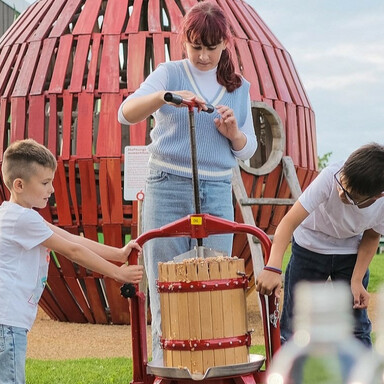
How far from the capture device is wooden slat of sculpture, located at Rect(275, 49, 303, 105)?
7.41m

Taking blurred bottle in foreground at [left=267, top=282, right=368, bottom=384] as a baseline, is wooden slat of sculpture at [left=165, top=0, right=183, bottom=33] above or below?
above

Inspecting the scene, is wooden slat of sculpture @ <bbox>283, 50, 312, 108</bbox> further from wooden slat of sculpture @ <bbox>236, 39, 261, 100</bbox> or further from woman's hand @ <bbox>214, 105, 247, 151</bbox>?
woman's hand @ <bbox>214, 105, 247, 151</bbox>

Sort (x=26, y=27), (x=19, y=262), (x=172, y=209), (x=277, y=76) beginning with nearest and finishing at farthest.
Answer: (x=19, y=262), (x=172, y=209), (x=277, y=76), (x=26, y=27)

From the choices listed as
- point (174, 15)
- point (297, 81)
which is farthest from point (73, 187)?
point (297, 81)

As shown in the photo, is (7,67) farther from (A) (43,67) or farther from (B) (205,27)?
(B) (205,27)

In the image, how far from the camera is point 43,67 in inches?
270

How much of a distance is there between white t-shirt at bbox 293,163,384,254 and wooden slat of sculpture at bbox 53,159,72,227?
3700 mm

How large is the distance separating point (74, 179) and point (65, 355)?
1.54 meters

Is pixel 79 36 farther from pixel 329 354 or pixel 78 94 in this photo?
pixel 329 354

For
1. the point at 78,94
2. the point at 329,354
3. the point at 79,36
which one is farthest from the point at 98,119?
the point at 329,354

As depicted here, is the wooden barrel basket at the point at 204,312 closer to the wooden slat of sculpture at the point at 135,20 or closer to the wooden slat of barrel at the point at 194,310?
the wooden slat of barrel at the point at 194,310

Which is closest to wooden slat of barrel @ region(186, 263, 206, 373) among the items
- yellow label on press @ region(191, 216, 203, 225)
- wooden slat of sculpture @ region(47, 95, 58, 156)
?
yellow label on press @ region(191, 216, 203, 225)

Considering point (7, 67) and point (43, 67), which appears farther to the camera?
point (7, 67)

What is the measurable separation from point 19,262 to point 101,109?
13.5 feet
